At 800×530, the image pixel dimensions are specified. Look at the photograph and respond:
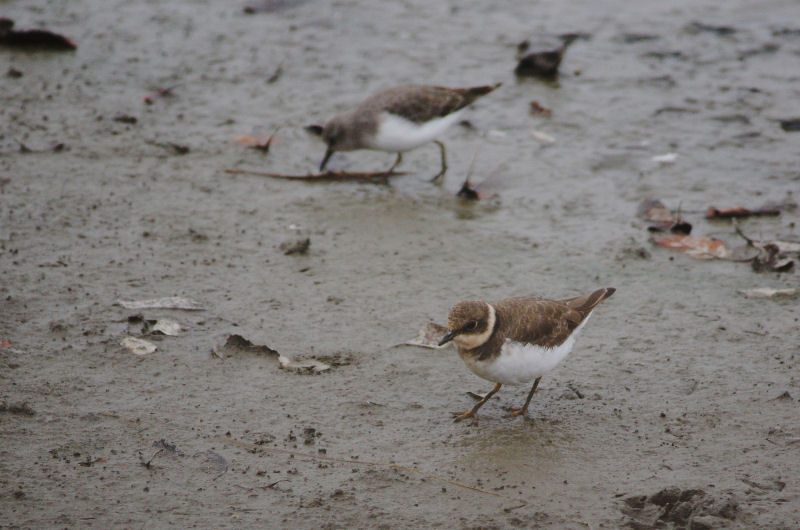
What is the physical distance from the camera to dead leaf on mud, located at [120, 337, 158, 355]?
17.8 feet

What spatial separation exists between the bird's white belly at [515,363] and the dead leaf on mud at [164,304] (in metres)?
2.01

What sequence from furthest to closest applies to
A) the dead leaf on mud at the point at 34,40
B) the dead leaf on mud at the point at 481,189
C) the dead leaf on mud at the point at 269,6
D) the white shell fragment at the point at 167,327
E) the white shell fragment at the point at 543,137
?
the dead leaf on mud at the point at 269,6 → the dead leaf on mud at the point at 34,40 → the white shell fragment at the point at 543,137 → the dead leaf on mud at the point at 481,189 → the white shell fragment at the point at 167,327

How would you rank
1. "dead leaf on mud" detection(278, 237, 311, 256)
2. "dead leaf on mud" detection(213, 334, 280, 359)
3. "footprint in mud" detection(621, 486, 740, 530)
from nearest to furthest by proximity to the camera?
"footprint in mud" detection(621, 486, 740, 530) → "dead leaf on mud" detection(213, 334, 280, 359) → "dead leaf on mud" detection(278, 237, 311, 256)

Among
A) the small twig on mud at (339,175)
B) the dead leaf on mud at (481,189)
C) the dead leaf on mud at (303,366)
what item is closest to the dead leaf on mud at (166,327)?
the dead leaf on mud at (303,366)

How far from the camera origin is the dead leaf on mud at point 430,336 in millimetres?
5660

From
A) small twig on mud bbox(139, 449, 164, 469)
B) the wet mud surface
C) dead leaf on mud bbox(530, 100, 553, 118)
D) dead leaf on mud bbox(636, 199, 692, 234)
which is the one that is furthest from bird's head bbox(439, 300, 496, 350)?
dead leaf on mud bbox(530, 100, 553, 118)

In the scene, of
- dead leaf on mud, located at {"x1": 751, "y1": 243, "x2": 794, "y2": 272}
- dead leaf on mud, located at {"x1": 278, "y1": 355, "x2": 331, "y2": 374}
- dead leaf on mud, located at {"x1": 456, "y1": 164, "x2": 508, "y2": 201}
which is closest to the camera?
dead leaf on mud, located at {"x1": 278, "y1": 355, "x2": 331, "y2": 374}

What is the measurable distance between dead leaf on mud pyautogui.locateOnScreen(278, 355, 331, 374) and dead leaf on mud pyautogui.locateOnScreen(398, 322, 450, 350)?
1.84ft

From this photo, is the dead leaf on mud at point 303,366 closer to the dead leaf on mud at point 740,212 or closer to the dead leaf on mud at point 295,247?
the dead leaf on mud at point 295,247

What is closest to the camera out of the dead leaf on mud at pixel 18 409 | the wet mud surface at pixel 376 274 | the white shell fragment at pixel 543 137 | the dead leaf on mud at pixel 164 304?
the wet mud surface at pixel 376 274

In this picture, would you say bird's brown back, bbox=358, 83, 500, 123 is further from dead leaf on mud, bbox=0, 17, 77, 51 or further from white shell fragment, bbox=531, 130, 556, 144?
dead leaf on mud, bbox=0, 17, 77, 51

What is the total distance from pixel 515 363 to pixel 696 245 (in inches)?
106

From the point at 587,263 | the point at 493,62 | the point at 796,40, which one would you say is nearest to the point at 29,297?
the point at 587,263

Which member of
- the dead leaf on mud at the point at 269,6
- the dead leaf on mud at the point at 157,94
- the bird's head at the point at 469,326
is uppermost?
the dead leaf on mud at the point at 269,6
